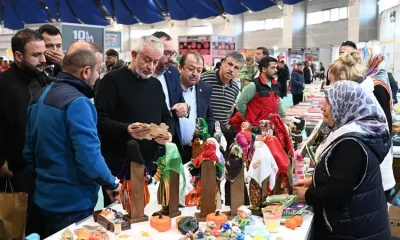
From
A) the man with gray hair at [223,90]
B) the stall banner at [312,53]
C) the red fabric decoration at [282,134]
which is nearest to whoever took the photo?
the red fabric decoration at [282,134]

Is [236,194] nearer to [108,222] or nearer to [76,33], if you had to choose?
[108,222]

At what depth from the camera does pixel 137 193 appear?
182 cm

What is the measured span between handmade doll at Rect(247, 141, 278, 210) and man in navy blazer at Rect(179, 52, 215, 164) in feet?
3.30

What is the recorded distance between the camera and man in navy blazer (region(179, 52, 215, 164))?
291 cm

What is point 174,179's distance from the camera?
189 centimetres

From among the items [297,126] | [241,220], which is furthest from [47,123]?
[297,126]

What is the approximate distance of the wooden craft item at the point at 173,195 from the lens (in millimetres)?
1884

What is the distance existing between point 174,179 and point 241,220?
0.33 m

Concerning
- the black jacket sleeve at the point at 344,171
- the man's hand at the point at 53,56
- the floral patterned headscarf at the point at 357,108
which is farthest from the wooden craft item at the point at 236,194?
the man's hand at the point at 53,56

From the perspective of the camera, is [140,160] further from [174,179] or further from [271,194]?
[271,194]

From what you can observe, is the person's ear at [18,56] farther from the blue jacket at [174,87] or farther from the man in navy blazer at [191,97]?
the man in navy blazer at [191,97]

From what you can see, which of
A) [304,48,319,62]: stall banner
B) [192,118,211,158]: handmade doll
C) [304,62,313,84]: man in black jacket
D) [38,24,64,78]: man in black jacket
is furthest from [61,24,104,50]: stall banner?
[304,48,319,62]: stall banner

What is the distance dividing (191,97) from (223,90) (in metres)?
0.69

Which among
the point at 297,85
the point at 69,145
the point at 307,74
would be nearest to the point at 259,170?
the point at 69,145
